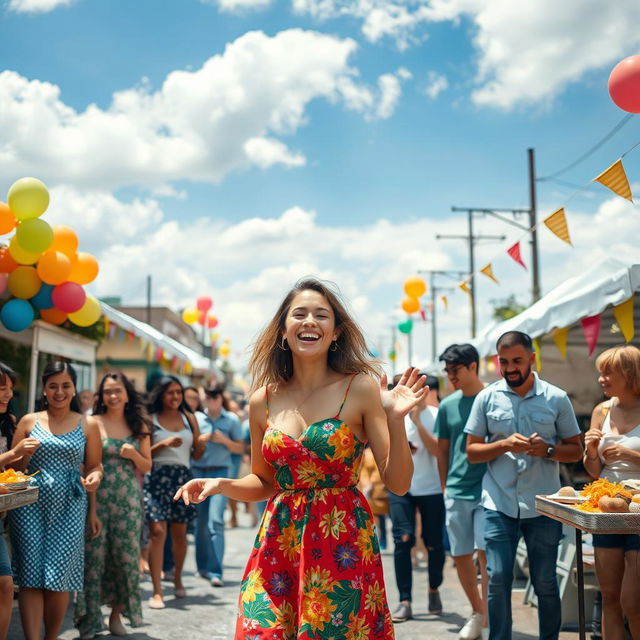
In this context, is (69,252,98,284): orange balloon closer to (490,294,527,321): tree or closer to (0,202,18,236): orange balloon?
(0,202,18,236): orange balloon

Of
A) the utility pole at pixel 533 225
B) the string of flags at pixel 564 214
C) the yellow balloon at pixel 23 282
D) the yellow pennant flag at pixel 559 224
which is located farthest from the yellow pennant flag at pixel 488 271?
the utility pole at pixel 533 225

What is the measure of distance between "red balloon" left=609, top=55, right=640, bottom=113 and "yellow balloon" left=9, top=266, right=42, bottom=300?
5.36 meters

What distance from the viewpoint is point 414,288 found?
13.8m

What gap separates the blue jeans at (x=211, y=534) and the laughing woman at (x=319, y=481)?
5.47 m

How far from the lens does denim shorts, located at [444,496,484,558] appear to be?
6250 millimetres

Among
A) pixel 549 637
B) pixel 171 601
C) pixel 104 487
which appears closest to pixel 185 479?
pixel 171 601

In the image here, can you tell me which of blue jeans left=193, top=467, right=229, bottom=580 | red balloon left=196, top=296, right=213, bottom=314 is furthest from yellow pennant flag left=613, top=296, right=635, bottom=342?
red balloon left=196, top=296, right=213, bottom=314

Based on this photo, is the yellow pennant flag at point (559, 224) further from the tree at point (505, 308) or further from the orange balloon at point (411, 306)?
the tree at point (505, 308)

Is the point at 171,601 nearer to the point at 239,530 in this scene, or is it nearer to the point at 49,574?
the point at 49,574

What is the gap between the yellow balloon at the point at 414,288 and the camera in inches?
545

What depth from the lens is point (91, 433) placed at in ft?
19.5

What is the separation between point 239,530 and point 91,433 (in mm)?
8390

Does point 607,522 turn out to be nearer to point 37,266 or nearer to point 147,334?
point 37,266

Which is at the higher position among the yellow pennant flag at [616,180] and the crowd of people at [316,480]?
the yellow pennant flag at [616,180]
